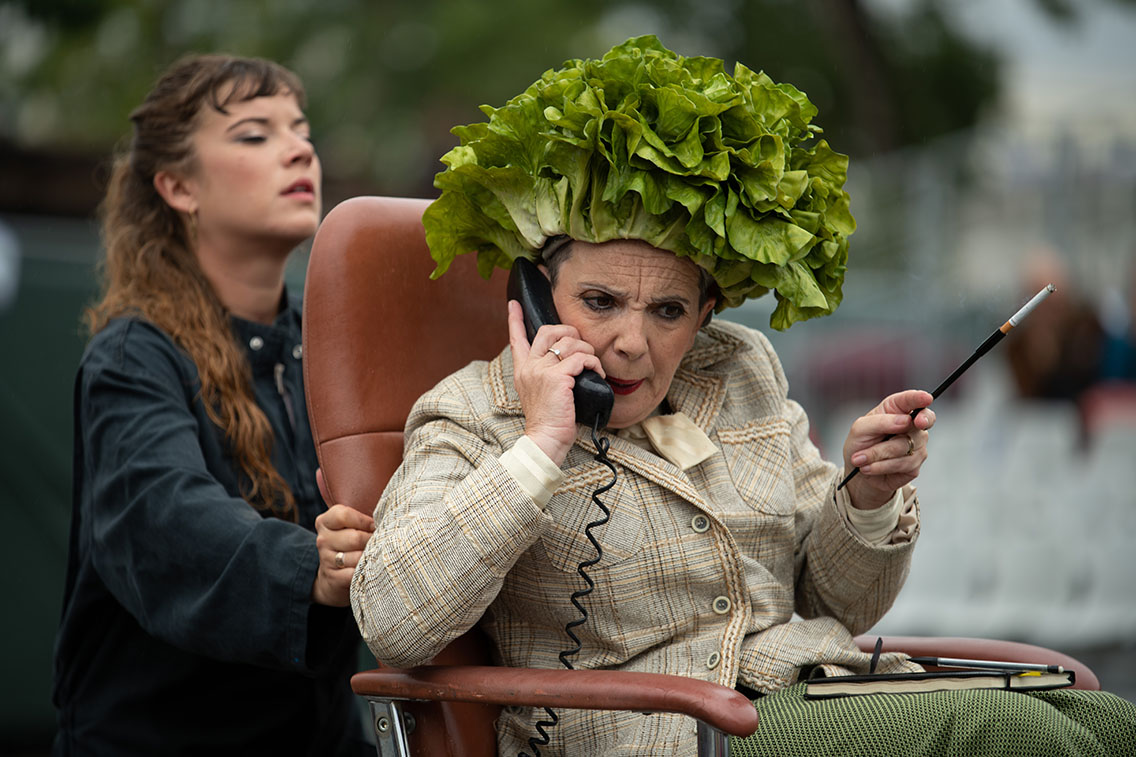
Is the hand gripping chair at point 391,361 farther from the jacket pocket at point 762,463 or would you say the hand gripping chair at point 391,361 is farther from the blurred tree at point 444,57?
the blurred tree at point 444,57

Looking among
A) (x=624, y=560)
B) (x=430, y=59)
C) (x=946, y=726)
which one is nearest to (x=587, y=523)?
(x=624, y=560)

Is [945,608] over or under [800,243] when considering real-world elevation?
under

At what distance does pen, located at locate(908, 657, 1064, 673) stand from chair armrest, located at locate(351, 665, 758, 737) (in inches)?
30.7

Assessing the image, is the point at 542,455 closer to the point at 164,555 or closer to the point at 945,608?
the point at 164,555

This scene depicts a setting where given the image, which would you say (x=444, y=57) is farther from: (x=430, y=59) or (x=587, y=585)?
(x=587, y=585)

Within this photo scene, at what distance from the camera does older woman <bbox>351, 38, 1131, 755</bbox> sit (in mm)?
2305

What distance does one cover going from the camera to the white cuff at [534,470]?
7.48 ft

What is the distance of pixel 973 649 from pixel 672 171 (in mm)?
1298

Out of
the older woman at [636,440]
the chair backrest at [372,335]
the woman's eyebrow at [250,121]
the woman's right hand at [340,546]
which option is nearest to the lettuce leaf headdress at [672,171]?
the older woman at [636,440]

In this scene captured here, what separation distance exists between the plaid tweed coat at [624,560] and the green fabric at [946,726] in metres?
0.22

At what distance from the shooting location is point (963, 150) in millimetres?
10797

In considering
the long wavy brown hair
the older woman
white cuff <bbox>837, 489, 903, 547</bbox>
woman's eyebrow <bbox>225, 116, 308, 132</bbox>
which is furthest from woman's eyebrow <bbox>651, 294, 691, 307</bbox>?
woman's eyebrow <bbox>225, 116, 308, 132</bbox>

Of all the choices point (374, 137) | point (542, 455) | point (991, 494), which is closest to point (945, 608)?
point (991, 494)

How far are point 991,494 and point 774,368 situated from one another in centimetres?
542
